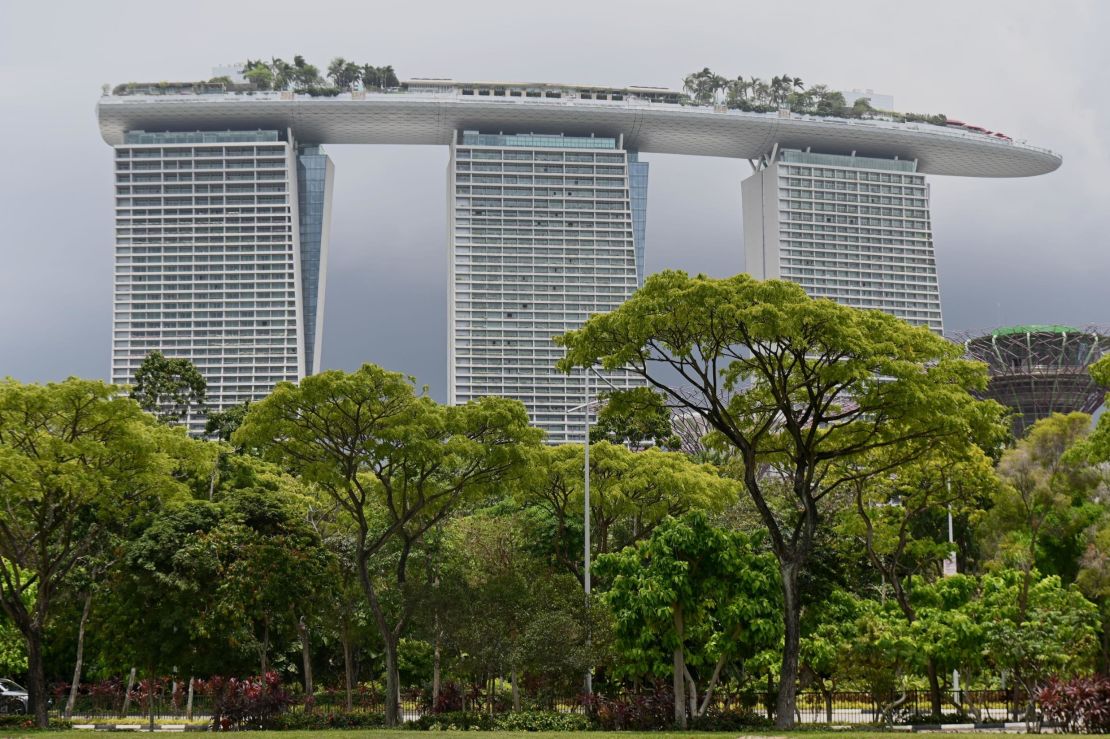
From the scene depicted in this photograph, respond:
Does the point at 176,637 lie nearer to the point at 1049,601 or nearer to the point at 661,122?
the point at 1049,601

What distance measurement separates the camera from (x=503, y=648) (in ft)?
99.7

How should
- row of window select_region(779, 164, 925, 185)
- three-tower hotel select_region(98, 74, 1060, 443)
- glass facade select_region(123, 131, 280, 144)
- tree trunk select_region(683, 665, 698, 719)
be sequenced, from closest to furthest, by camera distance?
tree trunk select_region(683, 665, 698, 719)
three-tower hotel select_region(98, 74, 1060, 443)
glass facade select_region(123, 131, 280, 144)
row of window select_region(779, 164, 925, 185)

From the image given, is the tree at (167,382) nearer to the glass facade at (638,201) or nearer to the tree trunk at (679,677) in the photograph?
the tree trunk at (679,677)

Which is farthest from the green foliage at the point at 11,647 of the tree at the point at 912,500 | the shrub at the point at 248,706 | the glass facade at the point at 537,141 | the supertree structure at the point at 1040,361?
the glass facade at the point at 537,141

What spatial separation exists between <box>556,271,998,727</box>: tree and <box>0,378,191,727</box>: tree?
36.0 ft

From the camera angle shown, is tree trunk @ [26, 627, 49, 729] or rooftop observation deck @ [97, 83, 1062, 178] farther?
rooftop observation deck @ [97, 83, 1062, 178]

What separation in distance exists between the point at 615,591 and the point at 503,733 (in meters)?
3.77

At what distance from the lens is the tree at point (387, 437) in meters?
30.7

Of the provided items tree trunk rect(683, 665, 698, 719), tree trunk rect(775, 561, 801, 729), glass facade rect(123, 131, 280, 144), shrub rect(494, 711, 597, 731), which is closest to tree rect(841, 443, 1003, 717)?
tree trunk rect(775, 561, 801, 729)

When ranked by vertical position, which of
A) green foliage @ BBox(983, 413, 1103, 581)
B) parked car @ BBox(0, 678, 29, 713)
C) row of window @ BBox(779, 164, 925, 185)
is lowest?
parked car @ BBox(0, 678, 29, 713)

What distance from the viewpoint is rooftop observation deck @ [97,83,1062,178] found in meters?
120

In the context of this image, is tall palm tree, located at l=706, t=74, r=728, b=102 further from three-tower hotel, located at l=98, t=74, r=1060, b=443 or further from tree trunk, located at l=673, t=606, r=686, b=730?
tree trunk, located at l=673, t=606, r=686, b=730

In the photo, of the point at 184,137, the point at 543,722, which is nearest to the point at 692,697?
the point at 543,722

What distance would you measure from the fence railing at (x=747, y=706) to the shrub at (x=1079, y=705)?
125 inches
